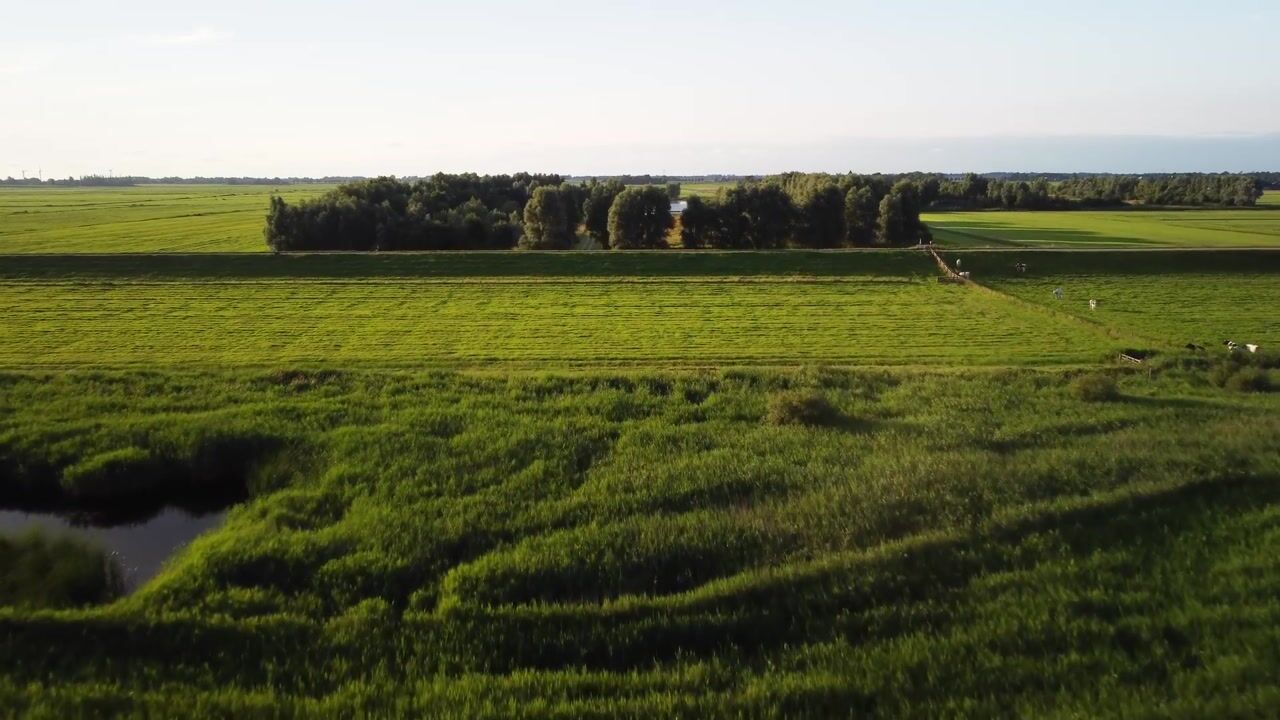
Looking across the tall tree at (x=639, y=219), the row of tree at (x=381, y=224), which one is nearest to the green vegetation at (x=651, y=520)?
the row of tree at (x=381, y=224)

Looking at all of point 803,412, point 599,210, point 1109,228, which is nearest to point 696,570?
point 803,412

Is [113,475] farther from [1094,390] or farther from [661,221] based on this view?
[661,221]

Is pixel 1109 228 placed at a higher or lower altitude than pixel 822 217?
lower

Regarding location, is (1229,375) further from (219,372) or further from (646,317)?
(219,372)

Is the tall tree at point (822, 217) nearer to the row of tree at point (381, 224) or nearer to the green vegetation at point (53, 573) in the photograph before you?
the row of tree at point (381, 224)

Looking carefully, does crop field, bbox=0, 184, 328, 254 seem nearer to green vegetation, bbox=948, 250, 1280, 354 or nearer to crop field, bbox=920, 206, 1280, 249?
green vegetation, bbox=948, 250, 1280, 354

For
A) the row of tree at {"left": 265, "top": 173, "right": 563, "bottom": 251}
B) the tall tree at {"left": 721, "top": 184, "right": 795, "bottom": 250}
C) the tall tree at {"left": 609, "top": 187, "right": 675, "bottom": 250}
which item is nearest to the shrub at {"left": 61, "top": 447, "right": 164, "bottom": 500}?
the row of tree at {"left": 265, "top": 173, "right": 563, "bottom": 251}
